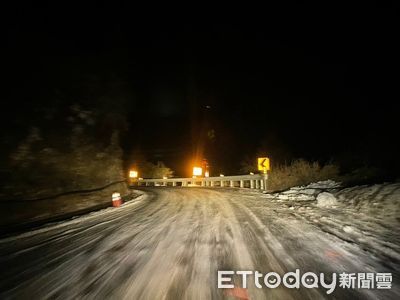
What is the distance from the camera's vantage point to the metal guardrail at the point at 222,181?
19.2m

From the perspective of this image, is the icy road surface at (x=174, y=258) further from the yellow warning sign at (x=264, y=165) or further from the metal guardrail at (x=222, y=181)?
the metal guardrail at (x=222, y=181)

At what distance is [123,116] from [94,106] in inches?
103

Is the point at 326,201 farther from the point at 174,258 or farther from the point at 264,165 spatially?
the point at 264,165

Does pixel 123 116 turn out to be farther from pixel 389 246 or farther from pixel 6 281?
pixel 389 246

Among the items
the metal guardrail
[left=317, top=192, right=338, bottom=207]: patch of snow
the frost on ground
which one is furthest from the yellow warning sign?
[left=317, top=192, right=338, bottom=207]: patch of snow

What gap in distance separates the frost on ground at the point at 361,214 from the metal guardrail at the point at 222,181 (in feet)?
23.8

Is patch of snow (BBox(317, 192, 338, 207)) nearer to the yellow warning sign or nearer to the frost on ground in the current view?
the frost on ground

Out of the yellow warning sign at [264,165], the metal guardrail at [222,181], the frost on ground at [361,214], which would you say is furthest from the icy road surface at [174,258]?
the metal guardrail at [222,181]

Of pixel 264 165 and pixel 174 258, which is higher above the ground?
pixel 264 165

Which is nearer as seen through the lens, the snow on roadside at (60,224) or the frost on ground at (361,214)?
the frost on ground at (361,214)

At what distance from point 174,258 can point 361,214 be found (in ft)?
18.8

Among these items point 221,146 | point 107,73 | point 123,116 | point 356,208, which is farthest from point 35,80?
point 221,146

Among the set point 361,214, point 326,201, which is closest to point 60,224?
point 326,201

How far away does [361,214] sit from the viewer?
8.09 metres
